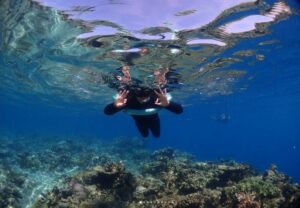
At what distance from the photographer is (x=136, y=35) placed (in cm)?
1519

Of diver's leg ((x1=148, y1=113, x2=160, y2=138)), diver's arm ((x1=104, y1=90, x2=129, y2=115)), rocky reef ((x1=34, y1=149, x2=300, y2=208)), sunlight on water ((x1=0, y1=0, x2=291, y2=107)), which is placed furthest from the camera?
diver's leg ((x1=148, y1=113, x2=160, y2=138))

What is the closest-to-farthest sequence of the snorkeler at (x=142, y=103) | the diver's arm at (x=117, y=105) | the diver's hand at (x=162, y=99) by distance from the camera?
the diver's arm at (x=117, y=105) < the snorkeler at (x=142, y=103) < the diver's hand at (x=162, y=99)

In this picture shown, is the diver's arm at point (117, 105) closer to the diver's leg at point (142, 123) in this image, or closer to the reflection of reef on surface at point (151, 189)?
the diver's leg at point (142, 123)

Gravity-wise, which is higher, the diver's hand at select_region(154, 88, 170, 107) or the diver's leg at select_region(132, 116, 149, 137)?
the diver's hand at select_region(154, 88, 170, 107)

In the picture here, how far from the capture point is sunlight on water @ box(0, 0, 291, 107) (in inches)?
511

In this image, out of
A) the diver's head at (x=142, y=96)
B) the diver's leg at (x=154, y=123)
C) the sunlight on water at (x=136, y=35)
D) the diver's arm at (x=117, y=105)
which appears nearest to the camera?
the diver's arm at (x=117, y=105)

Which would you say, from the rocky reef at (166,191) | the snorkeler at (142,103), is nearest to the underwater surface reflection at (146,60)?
the rocky reef at (166,191)

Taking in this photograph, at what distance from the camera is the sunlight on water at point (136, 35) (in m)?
13.0

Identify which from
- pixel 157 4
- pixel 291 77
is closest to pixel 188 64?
pixel 157 4

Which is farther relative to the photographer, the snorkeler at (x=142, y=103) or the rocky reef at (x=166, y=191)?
the snorkeler at (x=142, y=103)

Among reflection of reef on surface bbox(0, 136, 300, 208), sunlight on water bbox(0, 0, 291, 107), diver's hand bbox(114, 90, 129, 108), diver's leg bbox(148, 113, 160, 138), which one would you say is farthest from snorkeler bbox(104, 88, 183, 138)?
sunlight on water bbox(0, 0, 291, 107)

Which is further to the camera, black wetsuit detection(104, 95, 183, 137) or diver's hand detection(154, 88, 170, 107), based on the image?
diver's hand detection(154, 88, 170, 107)

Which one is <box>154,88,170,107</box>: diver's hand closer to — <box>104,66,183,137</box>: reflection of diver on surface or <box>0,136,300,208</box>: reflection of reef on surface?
<box>104,66,183,137</box>: reflection of diver on surface

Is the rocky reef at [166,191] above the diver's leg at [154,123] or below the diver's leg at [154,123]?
below
